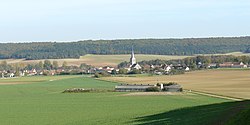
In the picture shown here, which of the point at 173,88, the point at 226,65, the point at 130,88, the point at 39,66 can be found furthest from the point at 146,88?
the point at 39,66

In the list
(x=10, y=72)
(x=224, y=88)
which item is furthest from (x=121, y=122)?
(x=10, y=72)

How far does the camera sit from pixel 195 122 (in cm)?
3284

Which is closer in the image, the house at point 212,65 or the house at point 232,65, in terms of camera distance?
the house at point 232,65

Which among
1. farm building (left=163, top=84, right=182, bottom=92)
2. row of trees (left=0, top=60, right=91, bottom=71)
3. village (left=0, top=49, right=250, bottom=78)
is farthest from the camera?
row of trees (left=0, top=60, right=91, bottom=71)

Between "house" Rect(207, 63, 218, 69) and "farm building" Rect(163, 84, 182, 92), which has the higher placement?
"house" Rect(207, 63, 218, 69)

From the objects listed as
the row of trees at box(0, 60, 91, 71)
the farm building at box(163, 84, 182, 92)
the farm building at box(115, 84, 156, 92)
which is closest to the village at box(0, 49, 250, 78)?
the row of trees at box(0, 60, 91, 71)

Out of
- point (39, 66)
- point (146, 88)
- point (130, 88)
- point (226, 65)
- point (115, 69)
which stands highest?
point (39, 66)

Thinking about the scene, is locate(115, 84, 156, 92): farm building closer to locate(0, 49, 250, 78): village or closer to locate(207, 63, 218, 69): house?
locate(0, 49, 250, 78): village

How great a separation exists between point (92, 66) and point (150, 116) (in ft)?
398

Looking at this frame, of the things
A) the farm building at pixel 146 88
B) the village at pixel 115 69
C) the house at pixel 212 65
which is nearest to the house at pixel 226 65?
the village at pixel 115 69

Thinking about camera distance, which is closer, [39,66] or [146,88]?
[146,88]

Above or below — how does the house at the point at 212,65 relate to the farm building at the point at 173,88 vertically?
above

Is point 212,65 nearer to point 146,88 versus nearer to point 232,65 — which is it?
point 232,65

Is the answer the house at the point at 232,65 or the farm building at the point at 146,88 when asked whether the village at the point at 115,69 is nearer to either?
the house at the point at 232,65
